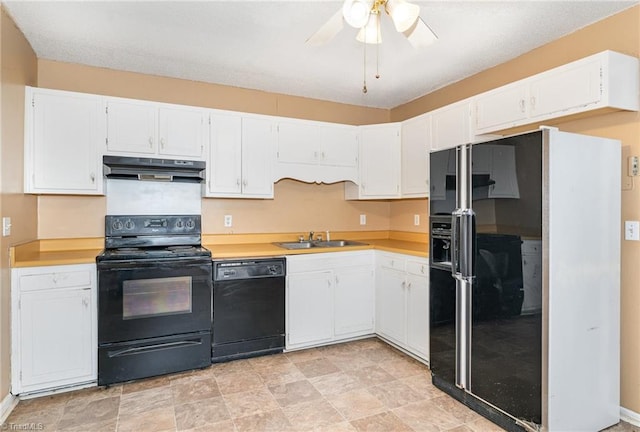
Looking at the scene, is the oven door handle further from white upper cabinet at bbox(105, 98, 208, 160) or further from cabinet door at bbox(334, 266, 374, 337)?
white upper cabinet at bbox(105, 98, 208, 160)

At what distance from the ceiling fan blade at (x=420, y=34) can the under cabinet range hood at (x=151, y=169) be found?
2070 mm

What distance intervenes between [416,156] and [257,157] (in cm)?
157

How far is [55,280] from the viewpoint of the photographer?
8.52 feet

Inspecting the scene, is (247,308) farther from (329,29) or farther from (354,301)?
(329,29)

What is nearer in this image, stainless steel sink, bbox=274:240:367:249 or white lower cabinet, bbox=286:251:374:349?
white lower cabinet, bbox=286:251:374:349

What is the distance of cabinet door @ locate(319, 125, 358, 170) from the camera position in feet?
12.6

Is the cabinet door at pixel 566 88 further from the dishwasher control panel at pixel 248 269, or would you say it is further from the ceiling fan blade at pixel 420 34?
the dishwasher control panel at pixel 248 269

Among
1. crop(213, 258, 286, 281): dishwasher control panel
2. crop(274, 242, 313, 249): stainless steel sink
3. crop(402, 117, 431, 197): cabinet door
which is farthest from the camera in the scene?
crop(274, 242, 313, 249): stainless steel sink

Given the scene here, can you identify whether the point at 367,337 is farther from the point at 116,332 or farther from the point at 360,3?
the point at 360,3

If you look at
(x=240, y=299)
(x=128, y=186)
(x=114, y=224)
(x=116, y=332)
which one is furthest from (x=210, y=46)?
(x=116, y=332)

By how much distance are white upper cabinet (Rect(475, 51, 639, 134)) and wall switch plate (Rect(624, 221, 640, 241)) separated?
2.31 feet

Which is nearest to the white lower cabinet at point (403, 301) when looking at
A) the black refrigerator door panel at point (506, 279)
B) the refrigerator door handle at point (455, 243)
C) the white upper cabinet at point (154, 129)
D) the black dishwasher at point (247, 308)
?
the refrigerator door handle at point (455, 243)

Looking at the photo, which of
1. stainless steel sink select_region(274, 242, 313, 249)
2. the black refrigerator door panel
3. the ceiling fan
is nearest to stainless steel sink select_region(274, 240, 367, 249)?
stainless steel sink select_region(274, 242, 313, 249)

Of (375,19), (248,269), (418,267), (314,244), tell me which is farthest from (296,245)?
(375,19)
